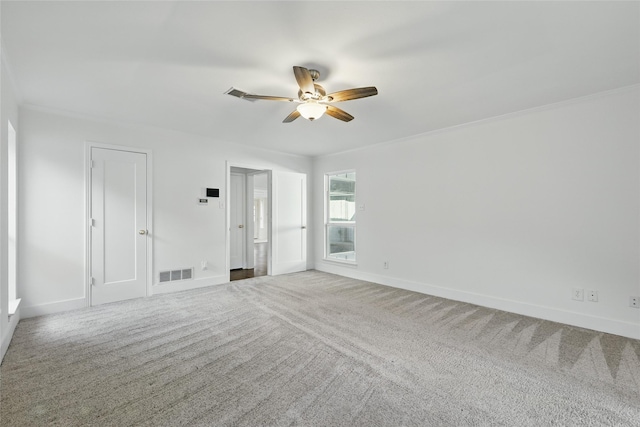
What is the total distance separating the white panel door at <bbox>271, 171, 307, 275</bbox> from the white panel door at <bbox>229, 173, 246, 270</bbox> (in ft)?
3.61

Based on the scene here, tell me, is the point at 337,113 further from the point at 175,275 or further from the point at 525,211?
the point at 175,275

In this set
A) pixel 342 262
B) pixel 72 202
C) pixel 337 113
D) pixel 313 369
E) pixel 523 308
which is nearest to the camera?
pixel 313 369

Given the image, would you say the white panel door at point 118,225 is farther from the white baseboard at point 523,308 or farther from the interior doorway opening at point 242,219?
the white baseboard at point 523,308

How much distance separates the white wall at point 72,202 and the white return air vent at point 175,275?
0.07m

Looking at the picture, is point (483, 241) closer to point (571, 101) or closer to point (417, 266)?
point (417, 266)

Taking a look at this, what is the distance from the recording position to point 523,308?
354cm

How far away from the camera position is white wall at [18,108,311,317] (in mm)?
3428

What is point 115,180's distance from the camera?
4.00 m

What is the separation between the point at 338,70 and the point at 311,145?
2.76m

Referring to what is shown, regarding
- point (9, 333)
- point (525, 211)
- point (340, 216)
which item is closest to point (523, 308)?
point (525, 211)

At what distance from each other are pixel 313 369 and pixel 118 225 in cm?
336

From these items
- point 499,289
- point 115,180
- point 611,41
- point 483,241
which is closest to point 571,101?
point 611,41

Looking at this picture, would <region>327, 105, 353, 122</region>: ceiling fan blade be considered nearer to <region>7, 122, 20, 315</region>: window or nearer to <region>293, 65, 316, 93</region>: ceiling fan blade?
<region>293, 65, 316, 93</region>: ceiling fan blade

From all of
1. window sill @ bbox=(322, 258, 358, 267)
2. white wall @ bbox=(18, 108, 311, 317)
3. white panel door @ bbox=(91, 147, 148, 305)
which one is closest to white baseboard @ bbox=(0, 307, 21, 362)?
white wall @ bbox=(18, 108, 311, 317)
